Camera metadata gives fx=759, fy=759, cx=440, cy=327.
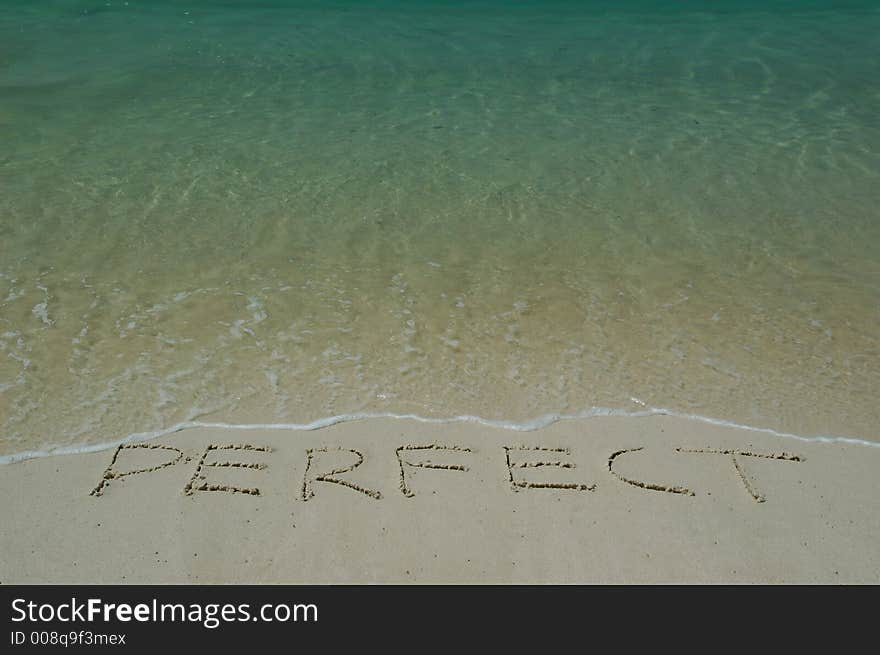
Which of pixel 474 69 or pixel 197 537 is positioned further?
pixel 474 69

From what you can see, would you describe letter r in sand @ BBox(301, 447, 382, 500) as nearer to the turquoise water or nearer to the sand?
the sand

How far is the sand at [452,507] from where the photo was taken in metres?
3.14

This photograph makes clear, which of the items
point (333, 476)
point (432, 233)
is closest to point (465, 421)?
point (333, 476)

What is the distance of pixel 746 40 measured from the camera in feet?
40.7

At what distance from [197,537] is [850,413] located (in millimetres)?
3466

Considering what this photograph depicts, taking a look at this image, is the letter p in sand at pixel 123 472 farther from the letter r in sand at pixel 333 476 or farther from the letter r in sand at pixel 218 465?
the letter r in sand at pixel 333 476

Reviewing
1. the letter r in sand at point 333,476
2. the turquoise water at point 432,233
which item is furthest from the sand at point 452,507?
the turquoise water at point 432,233

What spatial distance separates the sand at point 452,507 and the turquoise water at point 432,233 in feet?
0.96

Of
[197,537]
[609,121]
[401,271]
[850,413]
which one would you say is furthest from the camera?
[609,121]

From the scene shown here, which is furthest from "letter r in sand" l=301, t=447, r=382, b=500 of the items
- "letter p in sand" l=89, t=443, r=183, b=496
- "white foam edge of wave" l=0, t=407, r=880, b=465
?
"letter p in sand" l=89, t=443, r=183, b=496

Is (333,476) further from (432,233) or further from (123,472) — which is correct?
(432,233)

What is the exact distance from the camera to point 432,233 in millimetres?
6223

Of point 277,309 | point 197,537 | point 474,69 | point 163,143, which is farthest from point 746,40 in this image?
point 197,537
